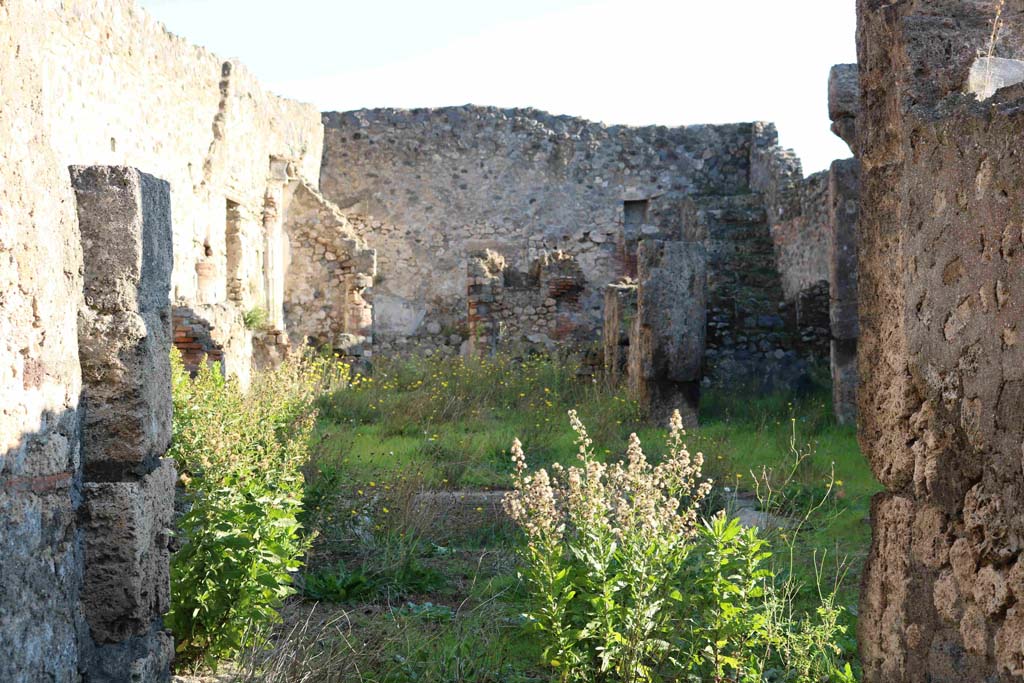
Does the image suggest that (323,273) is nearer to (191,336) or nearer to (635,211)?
(635,211)

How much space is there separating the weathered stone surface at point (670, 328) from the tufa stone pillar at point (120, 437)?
728 cm

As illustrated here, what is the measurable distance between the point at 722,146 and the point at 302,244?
7.82 m

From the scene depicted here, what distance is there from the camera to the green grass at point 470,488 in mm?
4219

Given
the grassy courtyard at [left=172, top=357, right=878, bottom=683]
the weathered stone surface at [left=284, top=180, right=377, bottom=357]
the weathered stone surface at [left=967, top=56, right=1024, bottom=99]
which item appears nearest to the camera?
the weathered stone surface at [left=967, top=56, right=1024, bottom=99]

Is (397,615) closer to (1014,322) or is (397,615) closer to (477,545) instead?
(477,545)

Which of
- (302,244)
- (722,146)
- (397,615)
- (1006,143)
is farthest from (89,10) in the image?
(722,146)

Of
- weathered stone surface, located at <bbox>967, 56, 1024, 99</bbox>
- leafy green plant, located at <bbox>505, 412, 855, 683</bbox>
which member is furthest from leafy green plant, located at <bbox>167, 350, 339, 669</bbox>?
weathered stone surface, located at <bbox>967, 56, 1024, 99</bbox>

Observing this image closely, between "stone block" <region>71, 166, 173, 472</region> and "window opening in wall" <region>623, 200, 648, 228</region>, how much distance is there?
1578 centimetres

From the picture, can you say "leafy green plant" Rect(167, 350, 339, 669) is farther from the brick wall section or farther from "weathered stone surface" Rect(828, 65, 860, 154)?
"weathered stone surface" Rect(828, 65, 860, 154)

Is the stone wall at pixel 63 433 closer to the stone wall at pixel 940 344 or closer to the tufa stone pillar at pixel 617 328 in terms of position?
the stone wall at pixel 940 344

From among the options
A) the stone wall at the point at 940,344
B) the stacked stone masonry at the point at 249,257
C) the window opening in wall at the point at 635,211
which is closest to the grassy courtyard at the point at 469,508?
the stacked stone masonry at the point at 249,257

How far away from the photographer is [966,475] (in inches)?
80.3

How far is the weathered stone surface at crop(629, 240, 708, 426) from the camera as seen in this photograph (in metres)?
10.2

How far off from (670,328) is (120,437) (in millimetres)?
7570
